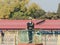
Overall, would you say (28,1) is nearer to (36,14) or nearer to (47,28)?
(36,14)

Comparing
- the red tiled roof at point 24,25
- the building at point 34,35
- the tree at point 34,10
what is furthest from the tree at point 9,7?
the building at point 34,35

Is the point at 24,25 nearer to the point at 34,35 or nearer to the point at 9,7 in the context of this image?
the point at 34,35

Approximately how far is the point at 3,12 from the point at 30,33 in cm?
6760

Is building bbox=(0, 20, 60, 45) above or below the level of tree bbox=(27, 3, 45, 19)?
below

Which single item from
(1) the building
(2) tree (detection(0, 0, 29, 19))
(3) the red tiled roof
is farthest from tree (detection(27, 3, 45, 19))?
(1) the building

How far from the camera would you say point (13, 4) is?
3516 inches

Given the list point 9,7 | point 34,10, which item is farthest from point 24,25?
point 34,10

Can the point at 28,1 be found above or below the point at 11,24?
above

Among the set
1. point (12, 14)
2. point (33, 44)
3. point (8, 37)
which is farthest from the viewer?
point (12, 14)

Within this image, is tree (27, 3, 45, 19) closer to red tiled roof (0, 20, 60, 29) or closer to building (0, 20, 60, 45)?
red tiled roof (0, 20, 60, 29)

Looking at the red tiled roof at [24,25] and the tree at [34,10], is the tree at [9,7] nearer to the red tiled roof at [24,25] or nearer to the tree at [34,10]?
the tree at [34,10]

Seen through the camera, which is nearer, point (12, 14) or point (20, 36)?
point (20, 36)

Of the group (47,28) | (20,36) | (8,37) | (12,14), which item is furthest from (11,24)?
(12,14)

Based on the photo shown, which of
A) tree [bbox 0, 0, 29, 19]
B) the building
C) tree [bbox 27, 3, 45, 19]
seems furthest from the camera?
tree [bbox 27, 3, 45, 19]
